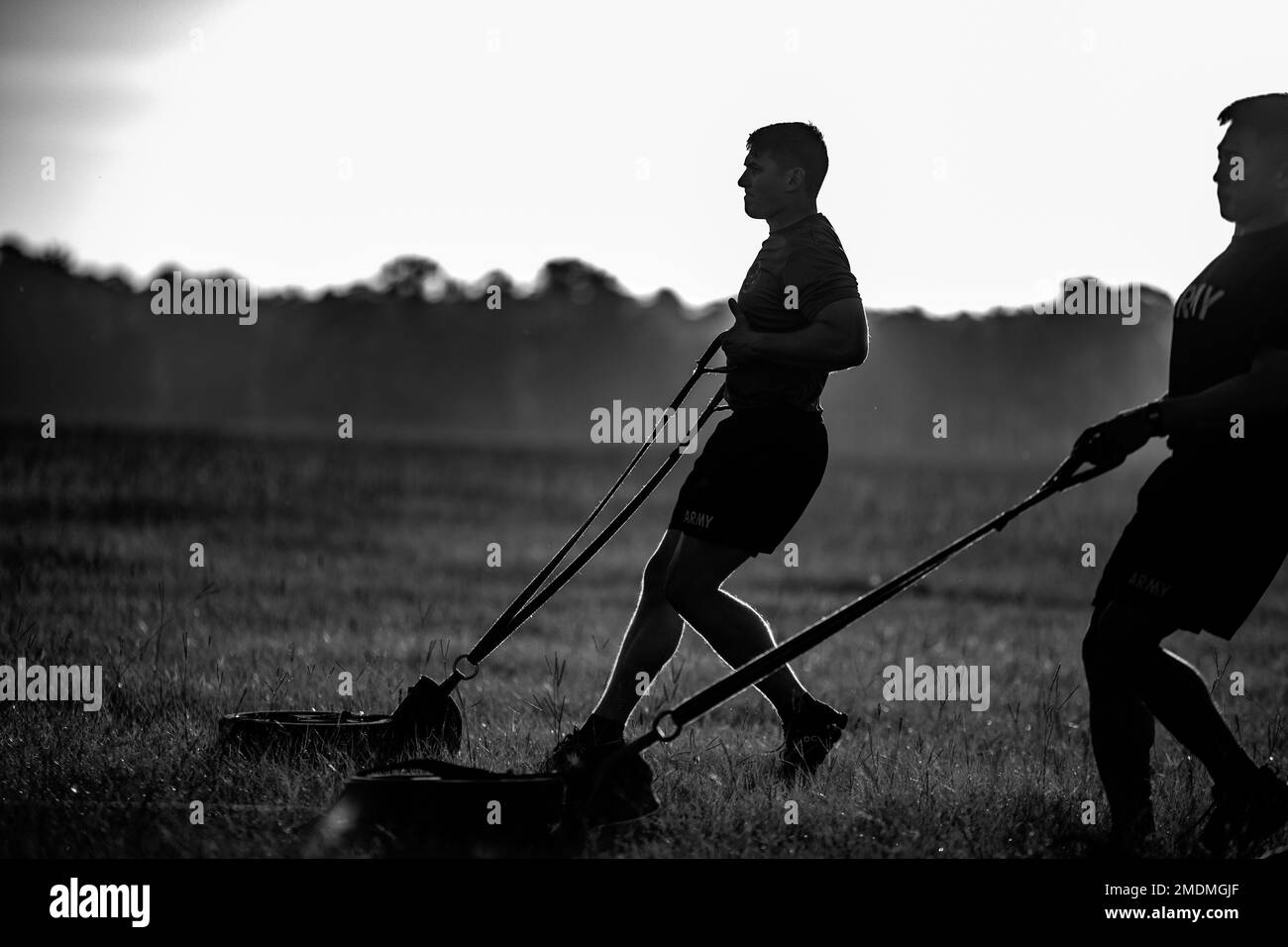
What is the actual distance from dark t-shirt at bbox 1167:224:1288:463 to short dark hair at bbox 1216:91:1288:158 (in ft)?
0.86

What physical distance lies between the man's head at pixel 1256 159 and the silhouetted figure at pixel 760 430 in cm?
126

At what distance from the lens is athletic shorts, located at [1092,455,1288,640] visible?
4.64 meters

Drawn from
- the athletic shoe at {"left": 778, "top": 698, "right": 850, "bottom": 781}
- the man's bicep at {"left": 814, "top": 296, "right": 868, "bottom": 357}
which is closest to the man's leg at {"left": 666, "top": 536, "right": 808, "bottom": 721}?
the athletic shoe at {"left": 778, "top": 698, "right": 850, "bottom": 781}

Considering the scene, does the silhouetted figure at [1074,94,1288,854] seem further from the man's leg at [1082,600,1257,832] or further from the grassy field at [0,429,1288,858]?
the grassy field at [0,429,1288,858]

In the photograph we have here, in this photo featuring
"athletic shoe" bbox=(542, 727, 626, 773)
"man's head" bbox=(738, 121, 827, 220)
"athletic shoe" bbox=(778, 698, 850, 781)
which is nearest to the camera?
"athletic shoe" bbox=(542, 727, 626, 773)

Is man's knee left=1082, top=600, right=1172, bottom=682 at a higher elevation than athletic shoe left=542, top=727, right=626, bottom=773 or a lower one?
higher

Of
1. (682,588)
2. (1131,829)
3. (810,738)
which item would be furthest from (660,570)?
(1131,829)

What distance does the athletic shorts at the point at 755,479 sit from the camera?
534cm

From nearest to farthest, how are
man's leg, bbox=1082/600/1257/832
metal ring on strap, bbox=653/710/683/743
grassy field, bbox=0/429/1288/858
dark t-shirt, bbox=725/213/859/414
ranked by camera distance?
metal ring on strap, bbox=653/710/683/743
man's leg, bbox=1082/600/1257/832
grassy field, bbox=0/429/1288/858
dark t-shirt, bbox=725/213/859/414

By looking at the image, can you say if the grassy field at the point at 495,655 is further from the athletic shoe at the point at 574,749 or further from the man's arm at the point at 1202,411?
the man's arm at the point at 1202,411

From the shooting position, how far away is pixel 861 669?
946 centimetres

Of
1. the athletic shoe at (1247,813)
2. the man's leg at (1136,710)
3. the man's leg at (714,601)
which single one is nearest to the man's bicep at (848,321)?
the man's leg at (714,601)
